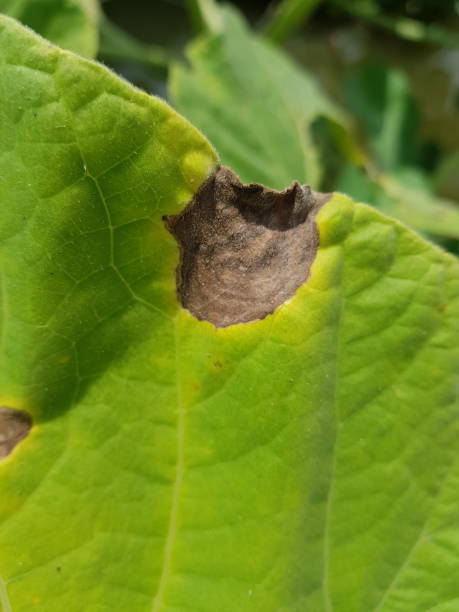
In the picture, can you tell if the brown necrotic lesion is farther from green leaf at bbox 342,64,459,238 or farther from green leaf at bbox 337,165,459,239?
green leaf at bbox 342,64,459,238

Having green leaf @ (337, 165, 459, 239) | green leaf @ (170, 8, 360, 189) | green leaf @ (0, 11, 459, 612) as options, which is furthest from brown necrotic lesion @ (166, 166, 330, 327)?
green leaf @ (337, 165, 459, 239)

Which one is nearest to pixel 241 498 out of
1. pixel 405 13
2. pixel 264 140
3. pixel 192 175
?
pixel 192 175

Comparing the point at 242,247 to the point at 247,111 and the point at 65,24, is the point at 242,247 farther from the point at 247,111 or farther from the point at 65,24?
the point at 247,111

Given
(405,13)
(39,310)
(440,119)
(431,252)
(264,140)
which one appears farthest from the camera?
(440,119)

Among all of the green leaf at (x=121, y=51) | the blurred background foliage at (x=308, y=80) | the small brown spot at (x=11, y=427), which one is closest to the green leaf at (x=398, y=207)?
the blurred background foliage at (x=308, y=80)

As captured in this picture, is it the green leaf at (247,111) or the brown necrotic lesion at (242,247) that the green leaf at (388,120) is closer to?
the green leaf at (247,111)

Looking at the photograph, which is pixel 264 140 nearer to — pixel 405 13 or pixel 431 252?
pixel 431 252

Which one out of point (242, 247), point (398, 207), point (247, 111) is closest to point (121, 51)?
point (247, 111)
